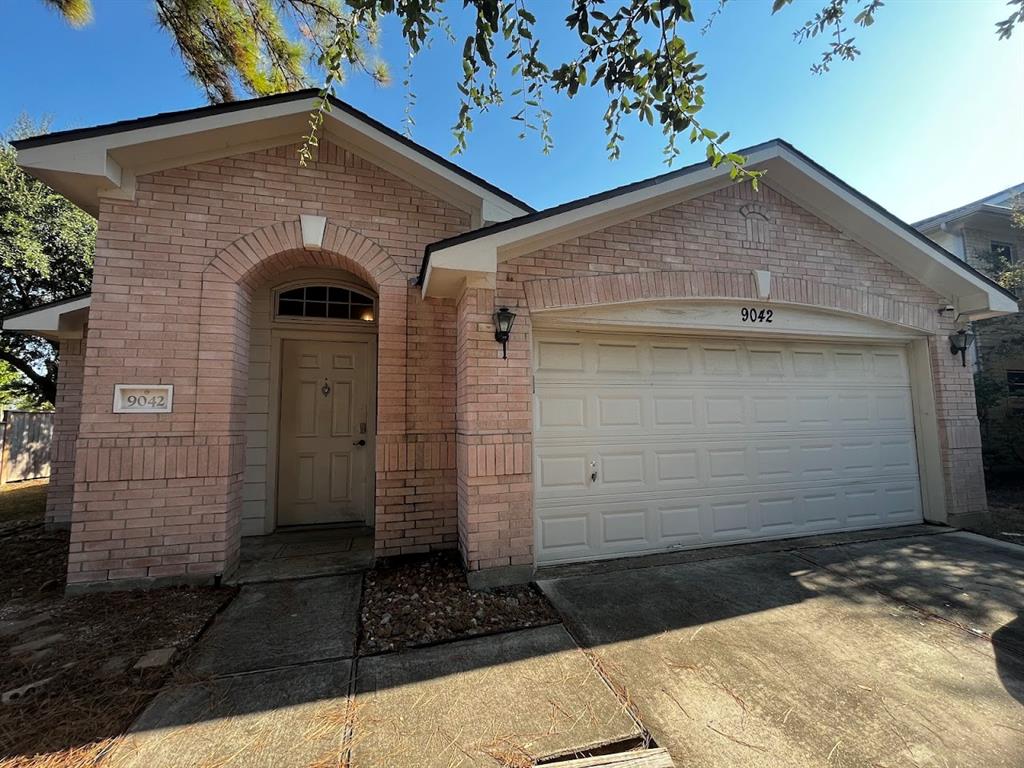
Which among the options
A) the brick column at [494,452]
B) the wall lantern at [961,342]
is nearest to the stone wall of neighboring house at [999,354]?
the wall lantern at [961,342]

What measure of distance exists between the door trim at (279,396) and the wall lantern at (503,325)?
2.01m

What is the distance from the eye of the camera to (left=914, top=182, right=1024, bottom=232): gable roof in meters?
8.62

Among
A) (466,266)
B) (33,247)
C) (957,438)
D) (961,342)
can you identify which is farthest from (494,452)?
(33,247)

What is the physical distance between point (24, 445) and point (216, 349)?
11105 mm

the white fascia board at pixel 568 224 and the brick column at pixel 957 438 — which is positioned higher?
the white fascia board at pixel 568 224

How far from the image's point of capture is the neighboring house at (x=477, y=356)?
366cm

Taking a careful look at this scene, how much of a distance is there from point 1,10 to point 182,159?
3154mm

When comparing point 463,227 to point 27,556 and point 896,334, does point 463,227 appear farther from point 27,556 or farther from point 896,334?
point 27,556

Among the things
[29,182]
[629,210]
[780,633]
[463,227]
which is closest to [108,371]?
[463,227]

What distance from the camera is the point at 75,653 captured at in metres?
2.66

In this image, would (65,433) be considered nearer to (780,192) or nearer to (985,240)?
(780,192)

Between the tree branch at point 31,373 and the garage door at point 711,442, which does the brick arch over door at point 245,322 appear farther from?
the tree branch at point 31,373

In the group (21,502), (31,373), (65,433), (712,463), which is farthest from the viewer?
(31,373)

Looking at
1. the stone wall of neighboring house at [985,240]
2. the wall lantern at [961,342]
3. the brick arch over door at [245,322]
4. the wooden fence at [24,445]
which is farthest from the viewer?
the wooden fence at [24,445]
